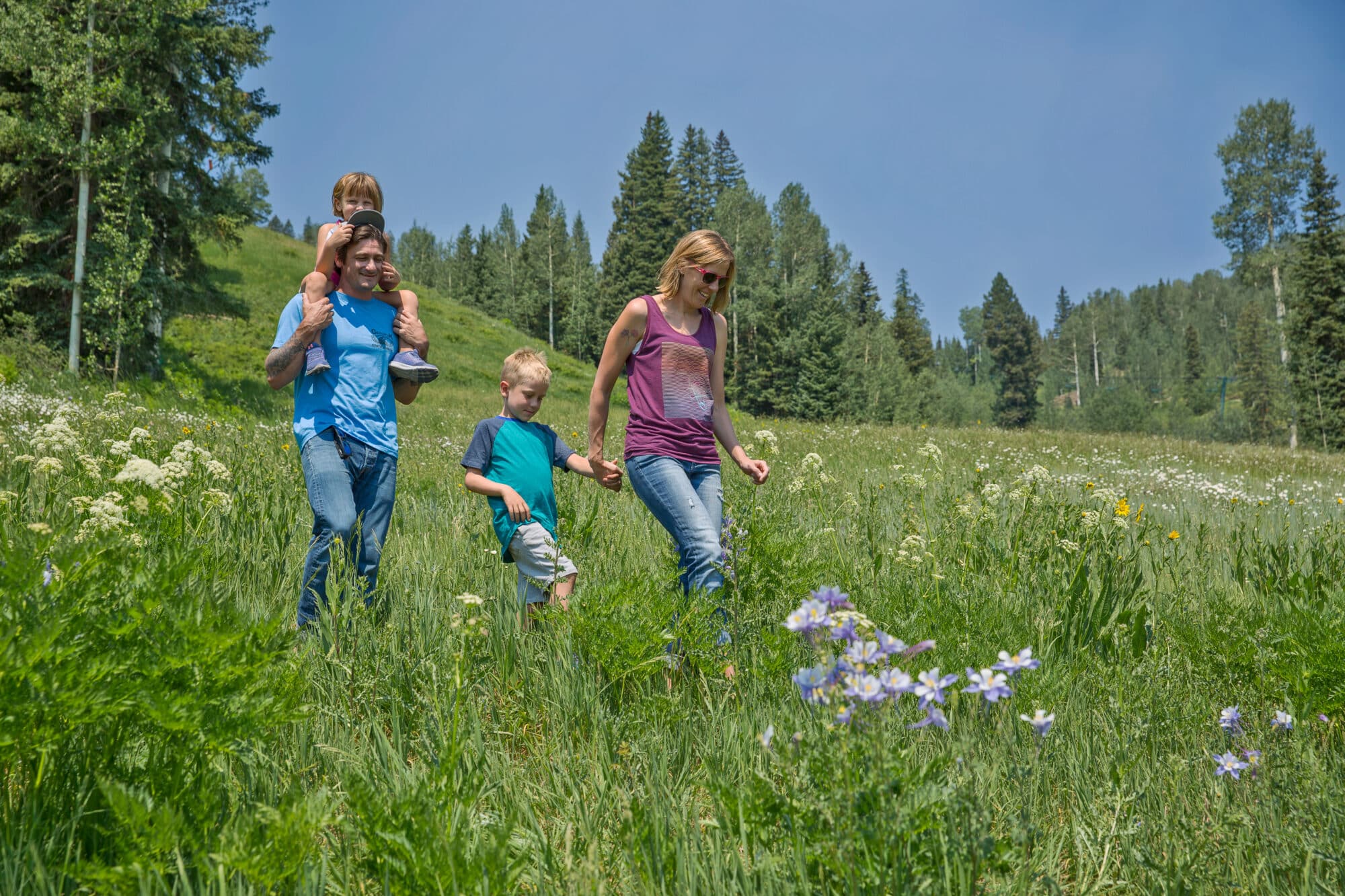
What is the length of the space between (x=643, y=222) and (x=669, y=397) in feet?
162

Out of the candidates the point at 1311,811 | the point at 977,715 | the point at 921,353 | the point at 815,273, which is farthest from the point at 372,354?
the point at 921,353

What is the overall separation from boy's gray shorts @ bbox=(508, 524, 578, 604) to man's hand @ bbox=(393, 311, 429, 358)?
109 cm

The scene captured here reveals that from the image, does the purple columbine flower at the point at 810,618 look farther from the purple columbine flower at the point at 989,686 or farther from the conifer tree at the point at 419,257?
the conifer tree at the point at 419,257

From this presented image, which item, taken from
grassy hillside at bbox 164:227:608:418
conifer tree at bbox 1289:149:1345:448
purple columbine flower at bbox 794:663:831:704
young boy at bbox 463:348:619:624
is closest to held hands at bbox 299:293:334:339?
young boy at bbox 463:348:619:624

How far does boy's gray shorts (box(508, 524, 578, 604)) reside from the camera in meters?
3.38

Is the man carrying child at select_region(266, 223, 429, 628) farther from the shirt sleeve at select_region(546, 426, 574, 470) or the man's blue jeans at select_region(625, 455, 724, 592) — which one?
the man's blue jeans at select_region(625, 455, 724, 592)

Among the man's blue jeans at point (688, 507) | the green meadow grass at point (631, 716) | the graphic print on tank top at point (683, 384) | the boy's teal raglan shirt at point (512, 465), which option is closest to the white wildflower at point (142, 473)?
the green meadow grass at point (631, 716)

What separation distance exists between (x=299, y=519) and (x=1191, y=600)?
538cm

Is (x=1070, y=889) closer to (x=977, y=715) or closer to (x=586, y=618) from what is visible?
(x=977, y=715)

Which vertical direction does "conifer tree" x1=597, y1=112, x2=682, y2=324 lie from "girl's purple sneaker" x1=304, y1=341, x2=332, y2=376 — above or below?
above

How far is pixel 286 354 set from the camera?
3.11 metres

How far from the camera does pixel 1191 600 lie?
13.4 ft

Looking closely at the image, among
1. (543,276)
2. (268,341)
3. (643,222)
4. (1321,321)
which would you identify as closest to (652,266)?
(643,222)

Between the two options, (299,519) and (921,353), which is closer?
(299,519)
